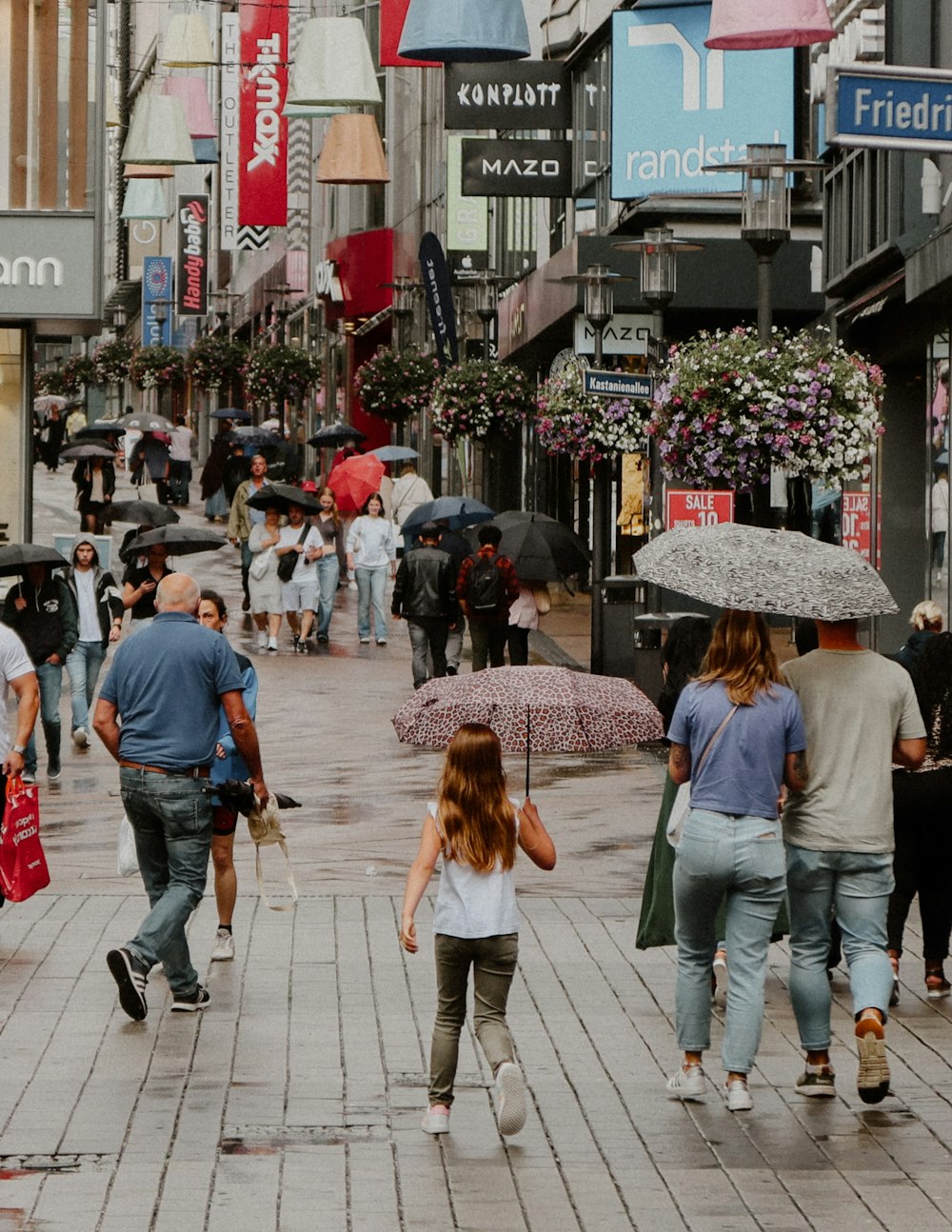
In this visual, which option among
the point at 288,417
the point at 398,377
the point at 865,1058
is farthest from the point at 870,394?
the point at 288,417

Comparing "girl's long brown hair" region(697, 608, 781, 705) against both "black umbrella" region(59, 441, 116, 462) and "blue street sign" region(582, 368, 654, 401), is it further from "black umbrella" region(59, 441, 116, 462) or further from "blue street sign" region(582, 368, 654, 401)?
"black umbrella" region(59, 441, 116, 462)

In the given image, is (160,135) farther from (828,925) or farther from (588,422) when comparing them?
(828,925)

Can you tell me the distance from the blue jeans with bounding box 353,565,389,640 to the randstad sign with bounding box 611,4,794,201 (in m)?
5.40

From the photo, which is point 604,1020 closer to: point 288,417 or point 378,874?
point 378,874

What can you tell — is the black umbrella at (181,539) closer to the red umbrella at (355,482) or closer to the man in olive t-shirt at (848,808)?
the man in olive t-shirt at (848,808)

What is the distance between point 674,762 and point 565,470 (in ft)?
98.9

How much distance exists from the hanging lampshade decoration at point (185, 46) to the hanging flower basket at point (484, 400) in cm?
549

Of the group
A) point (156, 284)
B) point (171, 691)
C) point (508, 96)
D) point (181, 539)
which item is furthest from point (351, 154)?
point (156, 284)

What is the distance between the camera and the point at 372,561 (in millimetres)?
26812

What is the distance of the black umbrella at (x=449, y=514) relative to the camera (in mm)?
24109

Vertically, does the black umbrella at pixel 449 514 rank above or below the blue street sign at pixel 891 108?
below

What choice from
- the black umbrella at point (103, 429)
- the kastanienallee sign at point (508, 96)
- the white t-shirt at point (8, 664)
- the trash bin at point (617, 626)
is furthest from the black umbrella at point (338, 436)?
the white t-shirt at point (8, 664)

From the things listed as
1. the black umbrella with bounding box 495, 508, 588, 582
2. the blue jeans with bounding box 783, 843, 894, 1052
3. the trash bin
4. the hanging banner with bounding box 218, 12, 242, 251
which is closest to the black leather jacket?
the black umbrella with bounding box 495, 508, 588, 582

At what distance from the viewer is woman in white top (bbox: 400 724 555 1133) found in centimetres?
742
